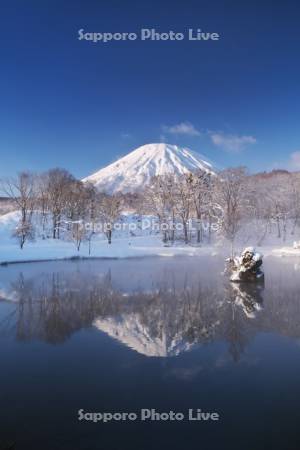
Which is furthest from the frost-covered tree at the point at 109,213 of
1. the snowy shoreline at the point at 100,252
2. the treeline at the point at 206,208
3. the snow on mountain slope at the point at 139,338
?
the snow on mountain slope at the point at 139,338

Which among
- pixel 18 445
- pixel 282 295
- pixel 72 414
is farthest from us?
pixel 282 295

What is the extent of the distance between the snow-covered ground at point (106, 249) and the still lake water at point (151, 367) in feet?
59.8

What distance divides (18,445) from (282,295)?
14.2 m

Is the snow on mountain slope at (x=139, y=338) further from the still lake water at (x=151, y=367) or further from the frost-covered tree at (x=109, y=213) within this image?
the frost-covered tree at (x=109, y=213)

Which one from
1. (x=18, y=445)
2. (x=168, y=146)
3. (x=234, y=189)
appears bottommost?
(x=18, y=445)

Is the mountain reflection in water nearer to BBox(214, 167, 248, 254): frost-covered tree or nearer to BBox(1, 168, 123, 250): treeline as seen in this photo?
BBox(214, 167, 248, 254): frost-covered tree

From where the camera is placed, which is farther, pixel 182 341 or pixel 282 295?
pixel 282 295

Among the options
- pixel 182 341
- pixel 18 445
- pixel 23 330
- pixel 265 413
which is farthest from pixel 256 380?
pixel 23 330

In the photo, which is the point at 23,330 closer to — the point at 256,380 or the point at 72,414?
the point at 72,414

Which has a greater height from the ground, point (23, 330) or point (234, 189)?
point (234, 189)

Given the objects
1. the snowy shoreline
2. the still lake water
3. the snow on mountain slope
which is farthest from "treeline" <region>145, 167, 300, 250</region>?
the snow on mountain slope

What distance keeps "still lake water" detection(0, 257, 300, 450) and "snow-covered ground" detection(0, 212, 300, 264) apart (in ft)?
59.8

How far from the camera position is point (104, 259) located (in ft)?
122

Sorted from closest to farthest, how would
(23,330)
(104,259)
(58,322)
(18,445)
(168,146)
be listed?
(18,445)
(23,330)
(58,322)
(104,259)
(168,146)
